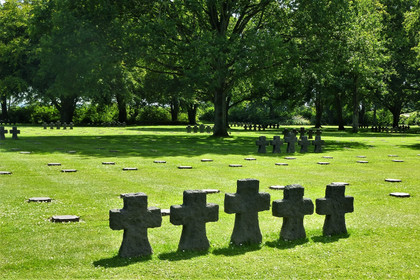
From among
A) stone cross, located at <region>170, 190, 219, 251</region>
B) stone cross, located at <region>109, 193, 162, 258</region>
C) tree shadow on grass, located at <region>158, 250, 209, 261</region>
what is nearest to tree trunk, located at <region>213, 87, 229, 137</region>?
stone cross, located at <region>170, 190, 219, 251</region>

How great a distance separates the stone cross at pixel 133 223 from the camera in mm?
5074

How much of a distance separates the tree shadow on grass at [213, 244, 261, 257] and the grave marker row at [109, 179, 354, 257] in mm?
89

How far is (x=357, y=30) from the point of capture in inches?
1136

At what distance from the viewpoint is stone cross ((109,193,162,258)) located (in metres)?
5.07

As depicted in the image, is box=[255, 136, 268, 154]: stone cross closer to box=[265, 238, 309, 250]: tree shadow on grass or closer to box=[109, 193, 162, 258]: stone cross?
box=[265, 238, 309, 250]: tree shadow on grass

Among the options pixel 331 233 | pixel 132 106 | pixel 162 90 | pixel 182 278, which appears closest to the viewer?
pixel 182 278

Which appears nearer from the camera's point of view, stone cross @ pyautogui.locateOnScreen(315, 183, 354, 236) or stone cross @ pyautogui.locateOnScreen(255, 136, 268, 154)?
stone cross @ pyautogui.locateOnScreen(315, 183, 354, 236)

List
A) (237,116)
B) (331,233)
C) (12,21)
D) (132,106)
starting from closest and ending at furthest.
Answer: (331,233) < (12,21) < (132,106) < (237,116)

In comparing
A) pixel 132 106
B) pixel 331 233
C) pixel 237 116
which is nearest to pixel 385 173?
pixel 331 233

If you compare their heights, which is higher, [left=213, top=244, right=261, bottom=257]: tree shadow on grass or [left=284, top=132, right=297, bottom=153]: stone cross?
[left=284, top=132, right=297, bottom=153]: stone cross

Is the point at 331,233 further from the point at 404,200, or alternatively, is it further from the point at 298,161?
the point at 298,161

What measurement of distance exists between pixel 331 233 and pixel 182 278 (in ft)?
8.27

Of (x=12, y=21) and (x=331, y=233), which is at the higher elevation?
(x=12, y=21)

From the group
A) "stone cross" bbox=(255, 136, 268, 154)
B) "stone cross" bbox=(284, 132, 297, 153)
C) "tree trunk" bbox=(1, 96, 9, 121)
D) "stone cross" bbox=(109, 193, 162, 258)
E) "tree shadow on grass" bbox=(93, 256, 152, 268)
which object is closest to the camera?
"tree shadow on grass" bbox=(93, 256, 152, 268)
